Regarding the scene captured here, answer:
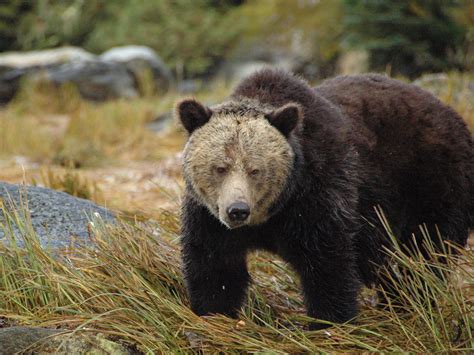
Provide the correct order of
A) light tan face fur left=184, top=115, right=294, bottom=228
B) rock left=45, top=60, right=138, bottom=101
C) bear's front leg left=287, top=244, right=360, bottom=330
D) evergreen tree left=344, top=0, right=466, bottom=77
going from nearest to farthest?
1. light tan face fur left=184, top=115, right=294, bottom=228
2. bear's front leg left=287, top=244, right=360, bottom=330
3. evergreen tree left=344, top=0, right=466, bottom=77
4. rock left=45, top=60, right=138, bottom=101

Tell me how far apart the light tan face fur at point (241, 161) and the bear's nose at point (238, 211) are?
5.0 inches

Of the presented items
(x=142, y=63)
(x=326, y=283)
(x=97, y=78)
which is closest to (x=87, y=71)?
(x=97, y=78)

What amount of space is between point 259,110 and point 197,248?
901 millimetres

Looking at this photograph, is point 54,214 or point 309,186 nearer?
point 309,186

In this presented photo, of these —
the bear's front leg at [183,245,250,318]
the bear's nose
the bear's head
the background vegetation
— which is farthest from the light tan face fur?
the background vegetation

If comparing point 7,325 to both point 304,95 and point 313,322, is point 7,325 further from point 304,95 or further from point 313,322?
point 304,95

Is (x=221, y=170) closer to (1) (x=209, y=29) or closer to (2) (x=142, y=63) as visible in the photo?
(2) (x=142, y=63)

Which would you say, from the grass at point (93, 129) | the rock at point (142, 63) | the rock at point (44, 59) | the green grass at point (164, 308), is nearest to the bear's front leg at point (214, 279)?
the green grass at point (164, 308)

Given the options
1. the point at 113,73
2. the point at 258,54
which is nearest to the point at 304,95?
the point at 113,73

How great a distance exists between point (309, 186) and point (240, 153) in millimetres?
472

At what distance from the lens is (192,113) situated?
406cm

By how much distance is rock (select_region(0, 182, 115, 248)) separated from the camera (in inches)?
189

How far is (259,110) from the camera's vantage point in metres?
4.09

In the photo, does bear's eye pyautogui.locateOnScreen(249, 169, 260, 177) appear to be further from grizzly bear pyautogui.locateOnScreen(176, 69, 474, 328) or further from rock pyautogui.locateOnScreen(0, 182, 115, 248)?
rock pyautogui.locateOnScreen(0, 182, 115, 248)
